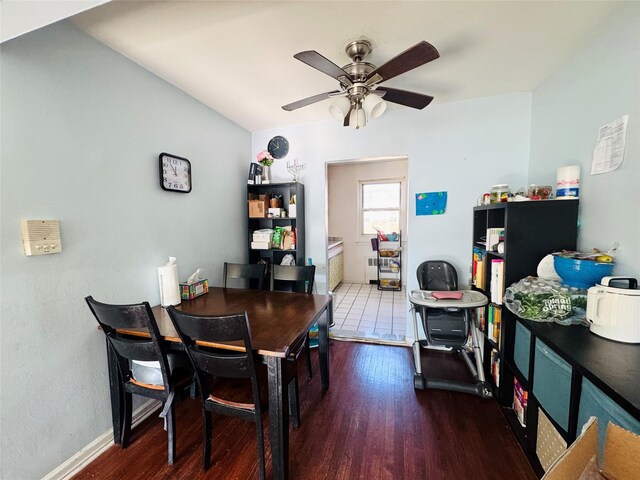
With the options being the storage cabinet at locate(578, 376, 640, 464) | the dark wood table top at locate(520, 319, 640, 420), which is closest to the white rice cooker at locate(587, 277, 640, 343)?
the dark wood table top at locate(520, 319, 640, 420)

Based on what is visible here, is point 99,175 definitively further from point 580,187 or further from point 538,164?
point 538,164

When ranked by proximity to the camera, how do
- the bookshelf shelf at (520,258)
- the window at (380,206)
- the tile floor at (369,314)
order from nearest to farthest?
the bookshelf shelf at (520,258) < the tile floor at (369,314) < the window at (380,206)

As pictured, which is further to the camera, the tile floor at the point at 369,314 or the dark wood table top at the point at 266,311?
the tile floor at the point at 369,314

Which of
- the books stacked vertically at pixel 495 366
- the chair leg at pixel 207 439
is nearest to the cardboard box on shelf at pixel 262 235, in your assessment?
the chair leg at pixel 207 439

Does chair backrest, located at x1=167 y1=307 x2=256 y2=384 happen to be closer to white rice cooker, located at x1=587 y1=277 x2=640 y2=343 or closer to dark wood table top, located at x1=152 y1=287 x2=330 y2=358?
dark wood table top, located at x1=152 y1=287 x2=330 y2=358

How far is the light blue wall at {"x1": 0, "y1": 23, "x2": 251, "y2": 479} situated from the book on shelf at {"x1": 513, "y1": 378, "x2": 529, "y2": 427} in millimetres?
2517

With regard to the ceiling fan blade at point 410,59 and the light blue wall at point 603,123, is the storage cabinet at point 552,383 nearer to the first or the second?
the light blue wall at point 603,123

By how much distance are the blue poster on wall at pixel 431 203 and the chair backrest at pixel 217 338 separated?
85.3 inches

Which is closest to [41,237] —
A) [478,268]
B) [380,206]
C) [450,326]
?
[450,326]

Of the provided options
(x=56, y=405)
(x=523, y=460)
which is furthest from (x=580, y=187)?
(x=56, y=405)

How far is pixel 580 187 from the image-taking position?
167cm

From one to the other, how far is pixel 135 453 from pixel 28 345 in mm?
853

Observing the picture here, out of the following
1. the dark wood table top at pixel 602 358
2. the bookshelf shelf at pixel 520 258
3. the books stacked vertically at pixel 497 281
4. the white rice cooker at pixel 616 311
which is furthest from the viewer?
the books stacked vertically at pixel 497 281

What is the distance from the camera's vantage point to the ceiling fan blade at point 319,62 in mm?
1283
